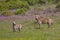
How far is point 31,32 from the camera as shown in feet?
67.9

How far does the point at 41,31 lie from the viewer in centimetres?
2094

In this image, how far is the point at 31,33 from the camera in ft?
66.6

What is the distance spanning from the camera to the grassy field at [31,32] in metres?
18.8

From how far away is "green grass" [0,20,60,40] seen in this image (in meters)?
18.8

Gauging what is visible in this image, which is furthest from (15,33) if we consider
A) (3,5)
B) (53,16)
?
(3,5)

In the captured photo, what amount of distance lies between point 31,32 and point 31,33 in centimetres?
39

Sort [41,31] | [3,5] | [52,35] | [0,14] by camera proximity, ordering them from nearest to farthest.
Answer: [52,35]
[41,31]
[0,14]
[3,5]

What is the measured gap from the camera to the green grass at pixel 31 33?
61.6ft

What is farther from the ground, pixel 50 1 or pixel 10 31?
pixel 10 31

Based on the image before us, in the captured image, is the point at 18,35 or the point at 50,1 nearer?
the point at 18,35

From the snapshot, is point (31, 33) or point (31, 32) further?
point (31, 32)

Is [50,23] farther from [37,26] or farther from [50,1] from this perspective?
[50,1]

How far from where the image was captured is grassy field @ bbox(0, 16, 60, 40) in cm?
1878

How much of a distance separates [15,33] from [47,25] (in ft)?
14.2
